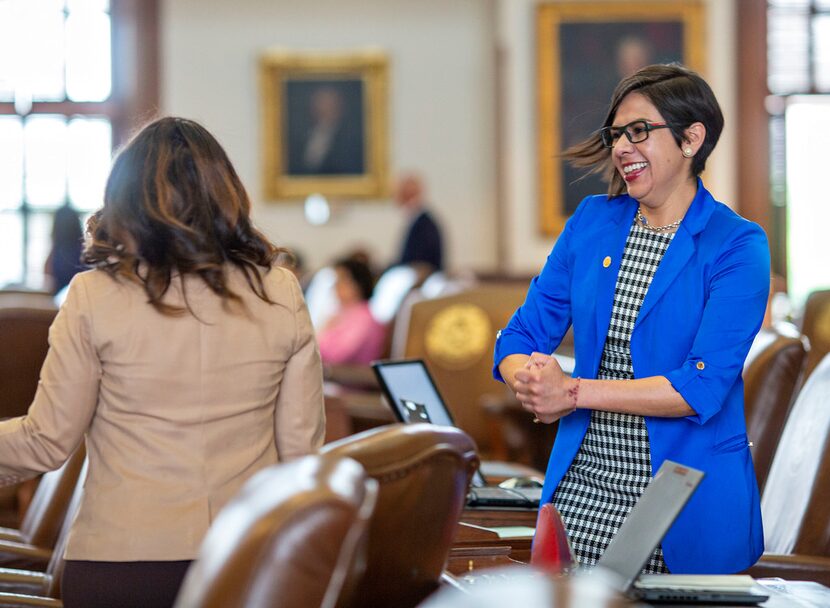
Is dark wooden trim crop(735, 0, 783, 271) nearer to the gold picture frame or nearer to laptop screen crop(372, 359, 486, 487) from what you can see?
the gold picture frame

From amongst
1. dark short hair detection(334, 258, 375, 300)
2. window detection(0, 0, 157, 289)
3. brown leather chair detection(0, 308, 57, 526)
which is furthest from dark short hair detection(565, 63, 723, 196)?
window detection(0, 0, 157, 289)

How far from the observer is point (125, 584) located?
2.00 meters

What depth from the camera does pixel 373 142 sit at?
12719 mm

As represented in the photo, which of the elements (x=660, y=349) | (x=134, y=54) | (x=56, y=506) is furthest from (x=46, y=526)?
(x=134, y=54)

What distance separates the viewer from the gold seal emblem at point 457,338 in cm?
546

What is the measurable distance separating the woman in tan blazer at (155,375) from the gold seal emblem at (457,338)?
337 cm

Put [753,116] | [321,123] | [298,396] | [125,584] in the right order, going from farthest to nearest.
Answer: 1. [321,123]
2. [753,116]
3. [298,396]
4. [125,584]

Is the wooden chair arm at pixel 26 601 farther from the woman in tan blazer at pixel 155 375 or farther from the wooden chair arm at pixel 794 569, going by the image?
the wooden chair arm at pixel 794 569

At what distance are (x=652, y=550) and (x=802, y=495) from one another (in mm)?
1375

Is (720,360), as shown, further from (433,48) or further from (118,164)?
(433,48)

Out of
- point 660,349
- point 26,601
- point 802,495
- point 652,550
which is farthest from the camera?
point 802,495

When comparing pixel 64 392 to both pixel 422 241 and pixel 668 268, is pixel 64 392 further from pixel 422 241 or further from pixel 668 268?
pixel 422 241

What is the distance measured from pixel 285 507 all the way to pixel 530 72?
1101 cm

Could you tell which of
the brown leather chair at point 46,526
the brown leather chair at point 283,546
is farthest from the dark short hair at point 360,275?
the brown leather chair at point 283,546
